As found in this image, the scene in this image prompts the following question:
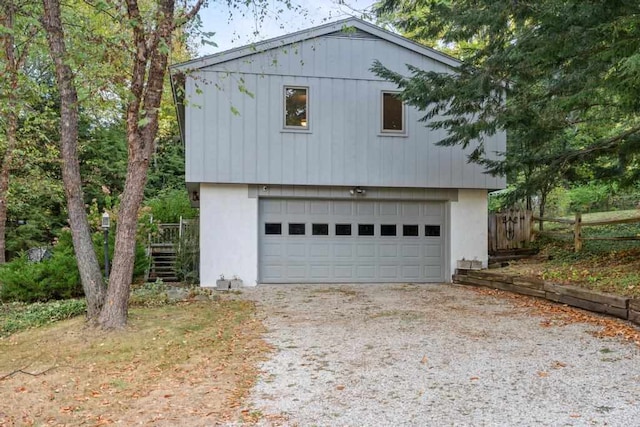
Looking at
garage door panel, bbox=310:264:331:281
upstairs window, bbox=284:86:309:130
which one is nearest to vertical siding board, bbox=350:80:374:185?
upstairs window, bbox=284:86:309:130

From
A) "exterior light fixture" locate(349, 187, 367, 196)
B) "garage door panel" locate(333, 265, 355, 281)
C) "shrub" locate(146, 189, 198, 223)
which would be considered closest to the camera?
"exterior light fixture" locate(349, 187, 367, 196)

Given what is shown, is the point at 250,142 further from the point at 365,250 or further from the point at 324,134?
the point at 365,250

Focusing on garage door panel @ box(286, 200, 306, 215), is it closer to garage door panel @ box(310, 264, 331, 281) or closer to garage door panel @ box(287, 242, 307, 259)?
garage door panel @ box(287, 242, 307, 259)

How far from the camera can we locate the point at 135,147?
18.6 feet

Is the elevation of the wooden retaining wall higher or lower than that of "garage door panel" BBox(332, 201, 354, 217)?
lower

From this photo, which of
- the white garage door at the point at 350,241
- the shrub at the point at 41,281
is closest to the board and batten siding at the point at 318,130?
the white garage door at the point at 350,241

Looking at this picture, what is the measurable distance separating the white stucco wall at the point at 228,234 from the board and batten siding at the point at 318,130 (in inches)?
15.1

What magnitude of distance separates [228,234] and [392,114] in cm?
464

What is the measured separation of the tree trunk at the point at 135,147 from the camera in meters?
5.57

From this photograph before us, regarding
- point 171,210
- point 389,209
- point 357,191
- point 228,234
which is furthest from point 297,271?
point 171,210

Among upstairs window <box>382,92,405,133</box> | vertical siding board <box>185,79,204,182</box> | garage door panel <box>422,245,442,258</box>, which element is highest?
upstairs window <box>382,92,405,133</box>

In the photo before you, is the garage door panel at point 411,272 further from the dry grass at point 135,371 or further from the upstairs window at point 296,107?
the dry grass at point 135,371

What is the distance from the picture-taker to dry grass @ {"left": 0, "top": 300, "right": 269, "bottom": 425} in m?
3.55

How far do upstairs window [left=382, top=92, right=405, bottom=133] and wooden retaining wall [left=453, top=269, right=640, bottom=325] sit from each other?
373 centimetres
